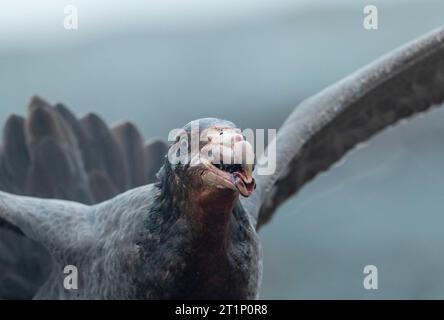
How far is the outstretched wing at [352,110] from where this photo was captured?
5.38 metres

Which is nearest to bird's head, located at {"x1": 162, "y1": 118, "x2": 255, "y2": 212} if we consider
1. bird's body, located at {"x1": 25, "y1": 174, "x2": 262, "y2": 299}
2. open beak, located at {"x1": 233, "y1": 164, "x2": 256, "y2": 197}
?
open beak, located at {"x1": 233, "y1": 164, "x2": 256, "y2": 197}

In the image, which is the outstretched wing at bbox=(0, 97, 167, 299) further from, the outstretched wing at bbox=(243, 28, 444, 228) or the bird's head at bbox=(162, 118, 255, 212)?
the bird's head at bbox=(162, 118, 255, 212)

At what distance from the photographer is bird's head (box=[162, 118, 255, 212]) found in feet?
11.0

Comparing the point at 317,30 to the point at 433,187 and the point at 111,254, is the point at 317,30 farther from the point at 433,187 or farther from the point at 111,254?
the point at 111,254

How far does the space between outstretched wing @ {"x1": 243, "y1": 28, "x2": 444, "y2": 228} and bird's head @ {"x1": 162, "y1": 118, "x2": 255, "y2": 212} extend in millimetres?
1479

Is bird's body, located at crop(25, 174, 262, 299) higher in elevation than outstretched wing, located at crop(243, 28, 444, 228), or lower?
lower

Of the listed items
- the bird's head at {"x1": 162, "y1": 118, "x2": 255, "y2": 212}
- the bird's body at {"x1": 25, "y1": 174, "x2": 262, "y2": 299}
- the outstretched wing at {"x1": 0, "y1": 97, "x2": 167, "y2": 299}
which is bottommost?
the bird's body at {"x1": 25, "y1": 174, "x2": 262, "y2": 299}

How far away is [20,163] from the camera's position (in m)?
5.47

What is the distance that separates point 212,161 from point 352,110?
222cm

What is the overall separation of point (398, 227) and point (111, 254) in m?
5.53

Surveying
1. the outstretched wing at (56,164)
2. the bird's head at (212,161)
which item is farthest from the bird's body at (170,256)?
the outstretched wing at (56,164)

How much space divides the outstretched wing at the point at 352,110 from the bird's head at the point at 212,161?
148cm

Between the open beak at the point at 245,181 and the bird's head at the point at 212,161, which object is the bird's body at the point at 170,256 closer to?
the bird's head at the point at 212,161

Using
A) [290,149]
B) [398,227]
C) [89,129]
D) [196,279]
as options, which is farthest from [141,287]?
[398,227]
